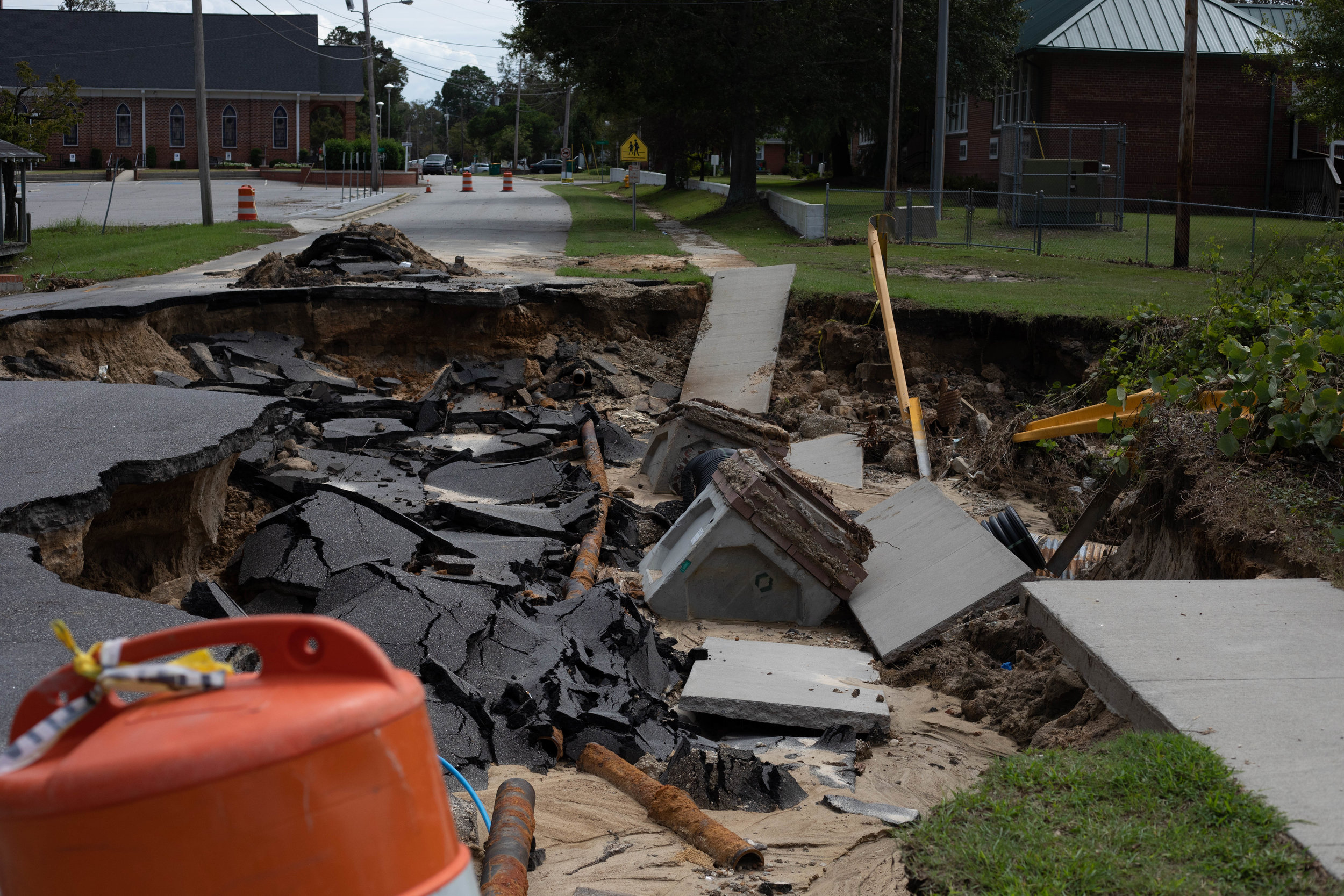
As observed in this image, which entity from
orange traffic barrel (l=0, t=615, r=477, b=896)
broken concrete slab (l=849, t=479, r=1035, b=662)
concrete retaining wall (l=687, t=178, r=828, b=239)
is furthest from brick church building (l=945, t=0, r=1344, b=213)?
orange traffic barrel (l=0, t=615, r=477, b=896)

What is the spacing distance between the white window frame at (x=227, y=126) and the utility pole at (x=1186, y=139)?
6504 cm

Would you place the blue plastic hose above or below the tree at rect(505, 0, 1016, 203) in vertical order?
below

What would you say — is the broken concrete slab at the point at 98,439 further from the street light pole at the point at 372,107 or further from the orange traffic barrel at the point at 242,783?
the street light pole at the point at 372,107

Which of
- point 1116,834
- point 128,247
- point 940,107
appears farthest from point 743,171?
point 1116,834

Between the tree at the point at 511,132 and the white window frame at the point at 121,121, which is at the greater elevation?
the tree at the point at 511,132

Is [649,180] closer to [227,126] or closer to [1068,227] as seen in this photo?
[227,126]

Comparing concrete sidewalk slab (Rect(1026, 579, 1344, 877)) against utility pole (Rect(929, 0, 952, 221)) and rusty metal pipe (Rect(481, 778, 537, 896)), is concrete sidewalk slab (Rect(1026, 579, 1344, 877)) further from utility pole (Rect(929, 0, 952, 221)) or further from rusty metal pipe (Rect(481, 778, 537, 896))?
utility pole (Rect(929, 0, 952, 221))

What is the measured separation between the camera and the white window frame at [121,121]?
2689 inches

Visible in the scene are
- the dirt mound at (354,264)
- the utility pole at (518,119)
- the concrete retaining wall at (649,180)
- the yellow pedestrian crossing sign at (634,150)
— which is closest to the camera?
the dirt mound at (354,264)

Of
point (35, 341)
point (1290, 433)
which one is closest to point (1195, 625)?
point (1290, 433)

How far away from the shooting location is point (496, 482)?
32.0ft

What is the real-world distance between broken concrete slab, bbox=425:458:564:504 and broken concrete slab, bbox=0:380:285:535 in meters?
2.03

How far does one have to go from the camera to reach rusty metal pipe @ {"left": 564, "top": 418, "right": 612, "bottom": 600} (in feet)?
23.7

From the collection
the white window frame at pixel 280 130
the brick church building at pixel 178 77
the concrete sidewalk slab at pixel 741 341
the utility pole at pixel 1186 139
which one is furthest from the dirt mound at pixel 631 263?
the white window frame at pixel 280 130
